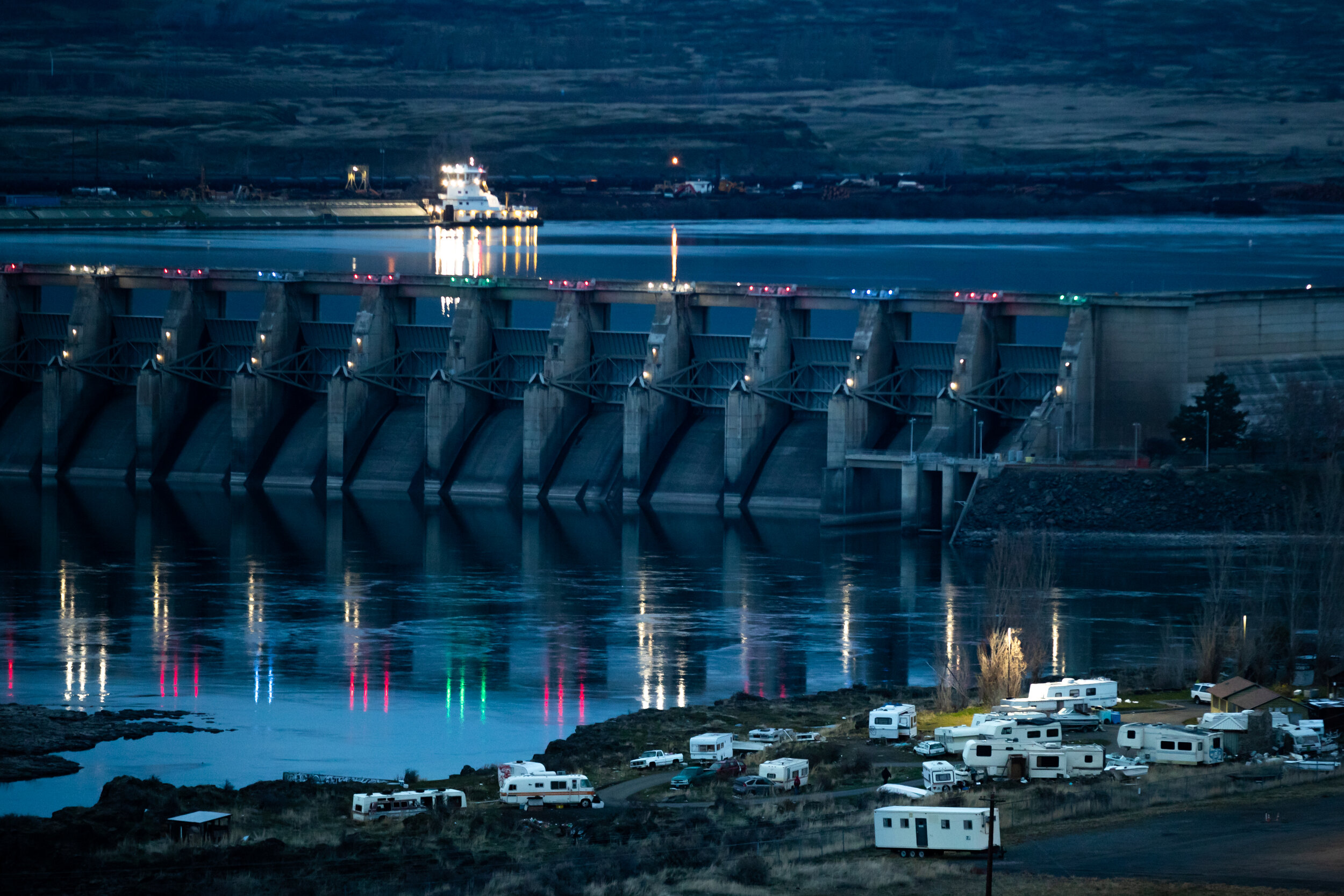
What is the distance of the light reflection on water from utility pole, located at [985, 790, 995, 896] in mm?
17413

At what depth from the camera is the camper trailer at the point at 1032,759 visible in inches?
1987

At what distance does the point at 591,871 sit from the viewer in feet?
138

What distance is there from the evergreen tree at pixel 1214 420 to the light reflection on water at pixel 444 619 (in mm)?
5706

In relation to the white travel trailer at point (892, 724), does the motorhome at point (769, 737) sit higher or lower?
lower

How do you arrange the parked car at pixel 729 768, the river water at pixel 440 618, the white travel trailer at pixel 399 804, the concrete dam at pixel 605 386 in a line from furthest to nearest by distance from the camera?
the concrete dam at pixel 605 386, the river water at pixel 440 618, the parked car at pixel 729 768, the white travel trailer at pixel 399 804

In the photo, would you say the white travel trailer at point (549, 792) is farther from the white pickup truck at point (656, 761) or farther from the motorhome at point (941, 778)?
the motorhome at point (941, 778)

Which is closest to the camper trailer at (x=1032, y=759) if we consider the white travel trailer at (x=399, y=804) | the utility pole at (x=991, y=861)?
the utility pole at (x=991, y=861)

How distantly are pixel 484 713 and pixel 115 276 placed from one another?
176ft

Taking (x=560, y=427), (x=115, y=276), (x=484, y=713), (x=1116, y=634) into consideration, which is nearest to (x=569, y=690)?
(x=484, y=713)

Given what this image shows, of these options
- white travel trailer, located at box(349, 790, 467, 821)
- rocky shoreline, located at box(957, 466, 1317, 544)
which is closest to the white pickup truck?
white travel trailer, located at box(349, 790, 467, 821)

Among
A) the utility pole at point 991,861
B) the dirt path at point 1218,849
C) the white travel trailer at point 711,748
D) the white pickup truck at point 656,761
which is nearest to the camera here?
the utility pole at point 991,861

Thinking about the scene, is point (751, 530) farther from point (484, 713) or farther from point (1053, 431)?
point (484, 713)

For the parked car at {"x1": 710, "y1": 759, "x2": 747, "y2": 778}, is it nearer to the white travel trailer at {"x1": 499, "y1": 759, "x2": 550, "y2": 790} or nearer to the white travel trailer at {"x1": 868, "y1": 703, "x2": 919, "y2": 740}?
the white travel trailer at {"x1": 868, "y1": 703, "x2": 919, "y2": 740}

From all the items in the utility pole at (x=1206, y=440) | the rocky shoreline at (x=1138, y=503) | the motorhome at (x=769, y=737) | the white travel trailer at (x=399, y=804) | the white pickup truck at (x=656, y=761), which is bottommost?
the white travel trailer at (x=399, y=804)
